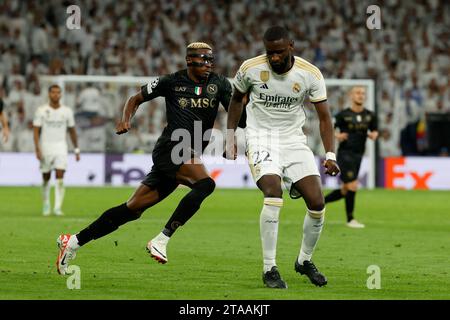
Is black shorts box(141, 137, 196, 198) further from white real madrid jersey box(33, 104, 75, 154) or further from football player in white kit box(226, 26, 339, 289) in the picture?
white real madrid jersey box(33, 104, 75, 154)

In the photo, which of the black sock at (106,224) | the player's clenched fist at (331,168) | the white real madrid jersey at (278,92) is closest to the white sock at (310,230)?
the player's clenched fist at (331,168)

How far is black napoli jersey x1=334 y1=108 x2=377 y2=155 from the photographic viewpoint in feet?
61.9

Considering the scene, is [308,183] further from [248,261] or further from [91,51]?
[91,51]

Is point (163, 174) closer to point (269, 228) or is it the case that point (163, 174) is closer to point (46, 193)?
point (269, 228)

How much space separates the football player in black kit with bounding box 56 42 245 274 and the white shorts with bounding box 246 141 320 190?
3.55 ft

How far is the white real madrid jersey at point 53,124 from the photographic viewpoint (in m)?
20.5

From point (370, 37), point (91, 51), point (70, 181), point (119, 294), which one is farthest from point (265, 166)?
point (370, 37)

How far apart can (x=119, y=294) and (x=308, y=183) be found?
2.04m

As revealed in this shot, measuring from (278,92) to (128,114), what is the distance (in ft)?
5.62

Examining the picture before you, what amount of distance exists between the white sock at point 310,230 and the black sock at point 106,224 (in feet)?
5.64

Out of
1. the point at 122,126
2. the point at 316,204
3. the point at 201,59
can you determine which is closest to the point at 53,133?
the point at 201,59

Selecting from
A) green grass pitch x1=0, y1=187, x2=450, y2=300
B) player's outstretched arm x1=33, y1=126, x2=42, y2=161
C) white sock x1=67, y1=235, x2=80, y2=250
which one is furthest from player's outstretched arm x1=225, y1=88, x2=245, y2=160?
player's outstretched arm x1=33, y1=126, x2=42, y2=161

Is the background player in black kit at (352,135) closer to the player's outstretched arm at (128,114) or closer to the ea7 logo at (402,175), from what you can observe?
the player's outstretched arm at (128,114)

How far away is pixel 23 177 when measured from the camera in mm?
28766
